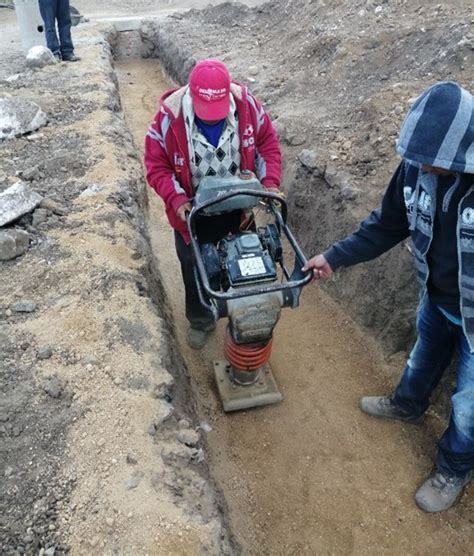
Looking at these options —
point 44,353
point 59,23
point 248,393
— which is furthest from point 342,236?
point 59,23

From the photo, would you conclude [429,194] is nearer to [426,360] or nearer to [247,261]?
[247,261]

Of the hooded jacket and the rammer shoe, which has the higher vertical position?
→ the hooded jacket

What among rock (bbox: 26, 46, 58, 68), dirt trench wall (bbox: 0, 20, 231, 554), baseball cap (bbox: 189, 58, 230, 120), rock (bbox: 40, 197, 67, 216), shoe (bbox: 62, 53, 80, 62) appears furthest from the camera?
shoe (bbox: 62, 53, 80, 62)

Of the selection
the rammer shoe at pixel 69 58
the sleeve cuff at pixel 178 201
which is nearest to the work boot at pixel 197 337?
the sleeve cuff at pixel 178 201

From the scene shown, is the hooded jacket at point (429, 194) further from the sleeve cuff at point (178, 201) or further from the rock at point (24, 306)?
the rock at point (24, 306)

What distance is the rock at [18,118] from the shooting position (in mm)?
6055

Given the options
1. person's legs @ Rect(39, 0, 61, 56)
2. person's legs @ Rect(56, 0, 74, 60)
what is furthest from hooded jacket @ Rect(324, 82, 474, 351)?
person's legs @ Rect(56, 0, 74, 60)

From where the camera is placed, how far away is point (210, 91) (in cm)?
292

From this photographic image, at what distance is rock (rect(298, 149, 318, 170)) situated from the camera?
17.0 ft

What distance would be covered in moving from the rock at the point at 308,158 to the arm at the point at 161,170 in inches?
84.9

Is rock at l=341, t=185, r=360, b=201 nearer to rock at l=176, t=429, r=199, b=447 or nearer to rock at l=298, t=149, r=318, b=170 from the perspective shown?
rock at l=298, t=149, r=318, b=170

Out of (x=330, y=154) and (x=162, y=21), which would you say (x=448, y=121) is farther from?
(x=162, y=21)

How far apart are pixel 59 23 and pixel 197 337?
7.62 m

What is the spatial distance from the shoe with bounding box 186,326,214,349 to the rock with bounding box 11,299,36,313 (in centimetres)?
135
